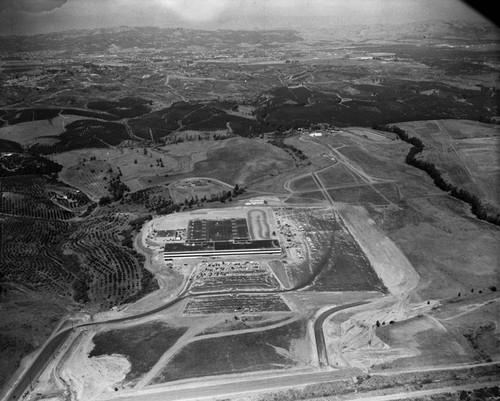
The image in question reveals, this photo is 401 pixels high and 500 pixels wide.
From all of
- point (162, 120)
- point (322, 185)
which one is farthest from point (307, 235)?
point (162, 120)

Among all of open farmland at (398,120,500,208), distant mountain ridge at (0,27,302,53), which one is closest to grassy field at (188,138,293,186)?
open farmland at (398,120,500,208)

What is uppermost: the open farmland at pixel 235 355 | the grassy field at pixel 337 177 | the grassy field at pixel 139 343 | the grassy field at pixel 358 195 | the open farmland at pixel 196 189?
the grassy field at pixel 337 177

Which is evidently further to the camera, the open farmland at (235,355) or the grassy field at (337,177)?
the grassy field at (337,177)

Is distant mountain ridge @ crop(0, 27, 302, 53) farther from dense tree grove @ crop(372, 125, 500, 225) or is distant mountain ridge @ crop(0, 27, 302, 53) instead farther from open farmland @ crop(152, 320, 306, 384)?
open farmland @ crop(152, 320, 306, 384)

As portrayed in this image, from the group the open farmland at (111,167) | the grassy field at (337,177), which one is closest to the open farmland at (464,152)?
the grassy field at (337,177)

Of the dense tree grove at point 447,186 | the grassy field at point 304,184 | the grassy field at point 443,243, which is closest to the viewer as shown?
the grassy field at point 443,243

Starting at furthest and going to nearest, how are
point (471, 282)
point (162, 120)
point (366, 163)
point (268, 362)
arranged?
point (162, 120), point (366, 163), point (471, 282), point (268, 362)

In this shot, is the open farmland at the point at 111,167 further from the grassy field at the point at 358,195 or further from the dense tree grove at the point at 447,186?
the dense tree grove at the point at 447,186

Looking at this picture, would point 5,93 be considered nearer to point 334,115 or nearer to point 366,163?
point 334,115
